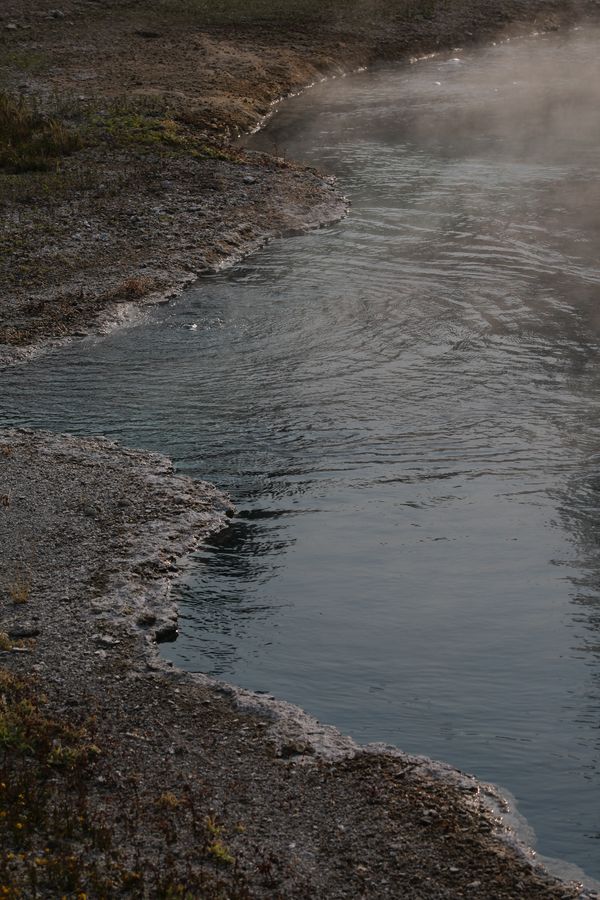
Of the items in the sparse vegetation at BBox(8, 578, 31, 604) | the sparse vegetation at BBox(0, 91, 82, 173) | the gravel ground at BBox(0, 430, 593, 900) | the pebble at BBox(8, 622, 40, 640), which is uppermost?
the sparse vegetation at BBox(0, 91, 82, 173)

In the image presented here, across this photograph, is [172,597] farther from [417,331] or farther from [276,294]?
[276,294]

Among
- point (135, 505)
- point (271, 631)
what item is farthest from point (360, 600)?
point (135, 505)

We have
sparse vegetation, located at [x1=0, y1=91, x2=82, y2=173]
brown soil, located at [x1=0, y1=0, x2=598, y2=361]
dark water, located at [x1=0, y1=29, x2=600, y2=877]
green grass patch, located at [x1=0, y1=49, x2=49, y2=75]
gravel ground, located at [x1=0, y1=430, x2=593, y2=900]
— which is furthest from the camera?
green grass patch, located at [x1=0, y1=49, x2=49, y2=75]

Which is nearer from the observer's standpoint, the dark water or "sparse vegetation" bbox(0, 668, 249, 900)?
"sparse vegetation" bbox(0, 668, 249, 900)

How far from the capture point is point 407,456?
14617mm

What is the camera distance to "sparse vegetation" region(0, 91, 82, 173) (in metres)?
26.7

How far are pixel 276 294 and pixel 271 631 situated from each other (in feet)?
35.2

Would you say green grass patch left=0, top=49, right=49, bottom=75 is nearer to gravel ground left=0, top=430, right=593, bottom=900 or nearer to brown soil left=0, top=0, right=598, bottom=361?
brown soil left=0, top=0, right=598, bottom=361

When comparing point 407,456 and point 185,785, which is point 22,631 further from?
point 407,456

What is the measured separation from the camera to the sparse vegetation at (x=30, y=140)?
2666cm

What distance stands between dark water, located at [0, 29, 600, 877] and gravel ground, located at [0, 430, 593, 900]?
49 cm

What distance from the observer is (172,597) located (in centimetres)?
1177

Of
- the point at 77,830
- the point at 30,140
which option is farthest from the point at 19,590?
the point at 30,140

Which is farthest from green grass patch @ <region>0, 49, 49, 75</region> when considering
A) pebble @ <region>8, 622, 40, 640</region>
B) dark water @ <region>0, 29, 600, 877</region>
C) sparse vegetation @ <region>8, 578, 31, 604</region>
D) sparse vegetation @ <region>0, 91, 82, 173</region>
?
pebble @ <region>8, 622, 40, 640</region>
